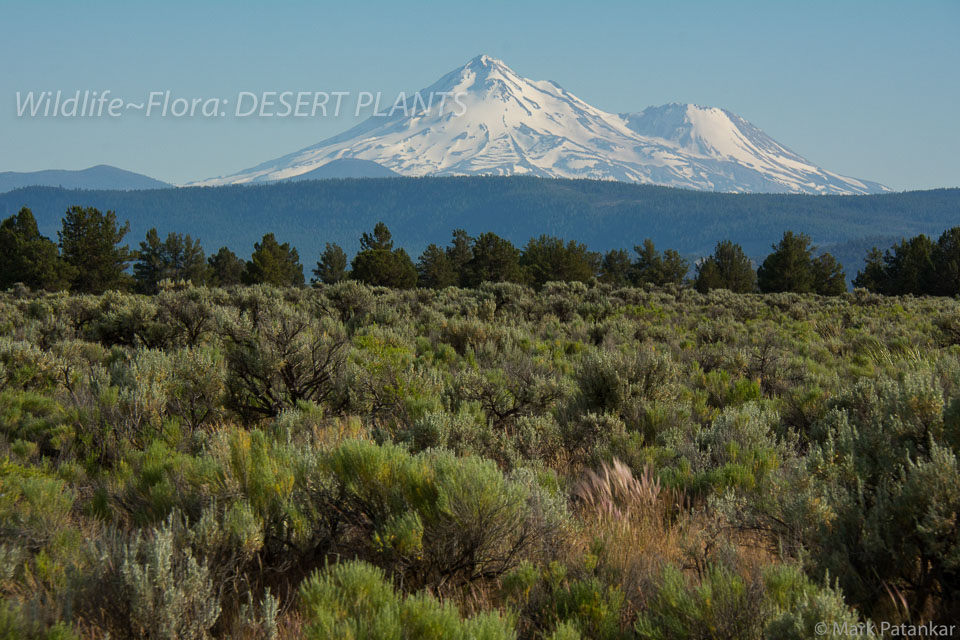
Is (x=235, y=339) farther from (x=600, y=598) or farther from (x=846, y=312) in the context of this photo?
(x=846, y=312)

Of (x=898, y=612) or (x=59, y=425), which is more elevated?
(x=898, y=612)

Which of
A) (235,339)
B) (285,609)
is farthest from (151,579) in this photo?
(235,339)

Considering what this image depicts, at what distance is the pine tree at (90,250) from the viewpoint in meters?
42.9

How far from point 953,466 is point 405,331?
9365mm

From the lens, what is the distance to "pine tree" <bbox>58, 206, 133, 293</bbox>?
42.9m

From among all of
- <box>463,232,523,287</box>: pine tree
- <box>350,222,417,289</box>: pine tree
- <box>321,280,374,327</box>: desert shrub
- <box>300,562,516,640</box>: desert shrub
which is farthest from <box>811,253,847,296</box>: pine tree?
<box>300,562,516,640</box>: desert shrub

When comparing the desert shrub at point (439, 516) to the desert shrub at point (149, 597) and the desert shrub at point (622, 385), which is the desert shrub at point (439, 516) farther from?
the desert shrub at point (622, 385)

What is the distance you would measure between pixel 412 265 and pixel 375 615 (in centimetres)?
5069

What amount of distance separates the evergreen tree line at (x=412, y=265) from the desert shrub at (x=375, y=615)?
35.3 m

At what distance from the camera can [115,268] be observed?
45.1 metres

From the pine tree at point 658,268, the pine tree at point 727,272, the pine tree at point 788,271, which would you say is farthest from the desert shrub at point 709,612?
the pine tree at point 658,268

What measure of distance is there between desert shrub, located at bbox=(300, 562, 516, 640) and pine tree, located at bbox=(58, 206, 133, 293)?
4817 centimetres

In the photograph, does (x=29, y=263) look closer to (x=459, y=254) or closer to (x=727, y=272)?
(x=459, y=254)

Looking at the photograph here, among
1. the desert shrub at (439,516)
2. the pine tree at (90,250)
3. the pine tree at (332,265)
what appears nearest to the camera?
the desert shrub at (439,516)
